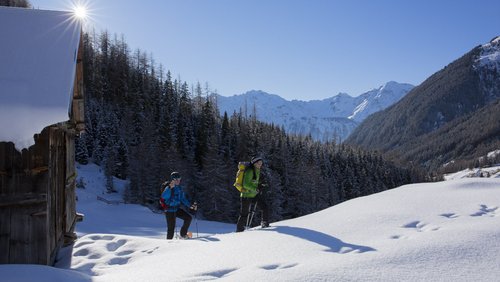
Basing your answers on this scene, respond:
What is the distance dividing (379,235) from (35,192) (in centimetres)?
591

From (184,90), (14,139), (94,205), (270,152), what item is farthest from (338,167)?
(14,139)

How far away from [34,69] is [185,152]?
188ft

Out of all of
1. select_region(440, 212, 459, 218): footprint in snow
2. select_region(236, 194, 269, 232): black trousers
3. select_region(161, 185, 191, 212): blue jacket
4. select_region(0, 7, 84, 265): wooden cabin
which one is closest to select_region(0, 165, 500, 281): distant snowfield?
select_region(440, 212, 459, 218): footprint in snow

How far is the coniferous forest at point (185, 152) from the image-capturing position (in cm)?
5009

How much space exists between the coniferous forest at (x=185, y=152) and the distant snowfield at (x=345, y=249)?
3847 centimetres

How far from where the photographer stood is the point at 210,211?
47.9 metres

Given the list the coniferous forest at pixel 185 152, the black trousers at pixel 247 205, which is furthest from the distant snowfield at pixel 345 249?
the coniferous forest at pixel 185 152

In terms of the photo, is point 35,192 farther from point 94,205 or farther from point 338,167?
point 338,167

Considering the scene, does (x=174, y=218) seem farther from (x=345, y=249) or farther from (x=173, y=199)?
(x=345, y=249)

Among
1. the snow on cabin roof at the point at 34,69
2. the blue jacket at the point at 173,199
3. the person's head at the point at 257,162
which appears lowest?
the blue jacket at the point at 173,199

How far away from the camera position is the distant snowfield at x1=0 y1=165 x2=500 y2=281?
4835mm

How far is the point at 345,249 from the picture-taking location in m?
6.00

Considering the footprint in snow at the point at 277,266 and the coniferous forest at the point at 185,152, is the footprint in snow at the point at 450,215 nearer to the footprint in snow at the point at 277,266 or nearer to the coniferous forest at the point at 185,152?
the footprint in snow at the point at 277,266

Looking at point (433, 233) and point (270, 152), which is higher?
point (270, 152)
